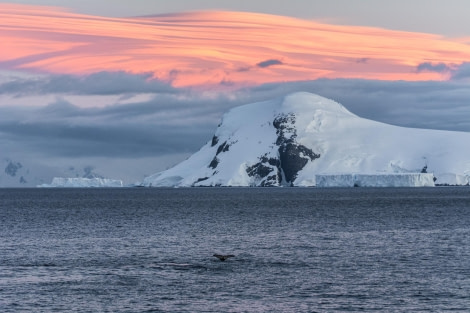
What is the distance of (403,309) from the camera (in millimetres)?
50844

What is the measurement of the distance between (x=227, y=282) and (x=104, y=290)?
940 cm

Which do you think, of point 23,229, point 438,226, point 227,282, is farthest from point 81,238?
point 438,226

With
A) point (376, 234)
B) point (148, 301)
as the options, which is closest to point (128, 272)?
point (148, 301)

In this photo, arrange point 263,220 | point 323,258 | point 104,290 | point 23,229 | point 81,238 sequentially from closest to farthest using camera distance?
point 104,290
point 323,258
point 81,238
point 23,229
point 263,220

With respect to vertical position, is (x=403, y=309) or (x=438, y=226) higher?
(x=438, y=226)

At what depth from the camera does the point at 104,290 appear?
2293 inches

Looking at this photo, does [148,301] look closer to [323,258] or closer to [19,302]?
[19,302]

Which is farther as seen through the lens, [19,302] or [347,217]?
[347,217]

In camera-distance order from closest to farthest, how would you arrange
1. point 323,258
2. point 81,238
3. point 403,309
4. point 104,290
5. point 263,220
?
point 403,309 < point 104,290 < point 323,258 < point 81,238 < point 263,220

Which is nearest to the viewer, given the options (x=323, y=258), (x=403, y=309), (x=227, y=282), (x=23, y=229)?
(x=403, y=309)

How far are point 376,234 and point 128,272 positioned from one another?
47.0 meters

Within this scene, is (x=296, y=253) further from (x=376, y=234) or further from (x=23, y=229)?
(x=23, y=229)

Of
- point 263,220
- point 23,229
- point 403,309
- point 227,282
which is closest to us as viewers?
point 403,309

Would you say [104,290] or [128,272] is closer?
[104,290]
